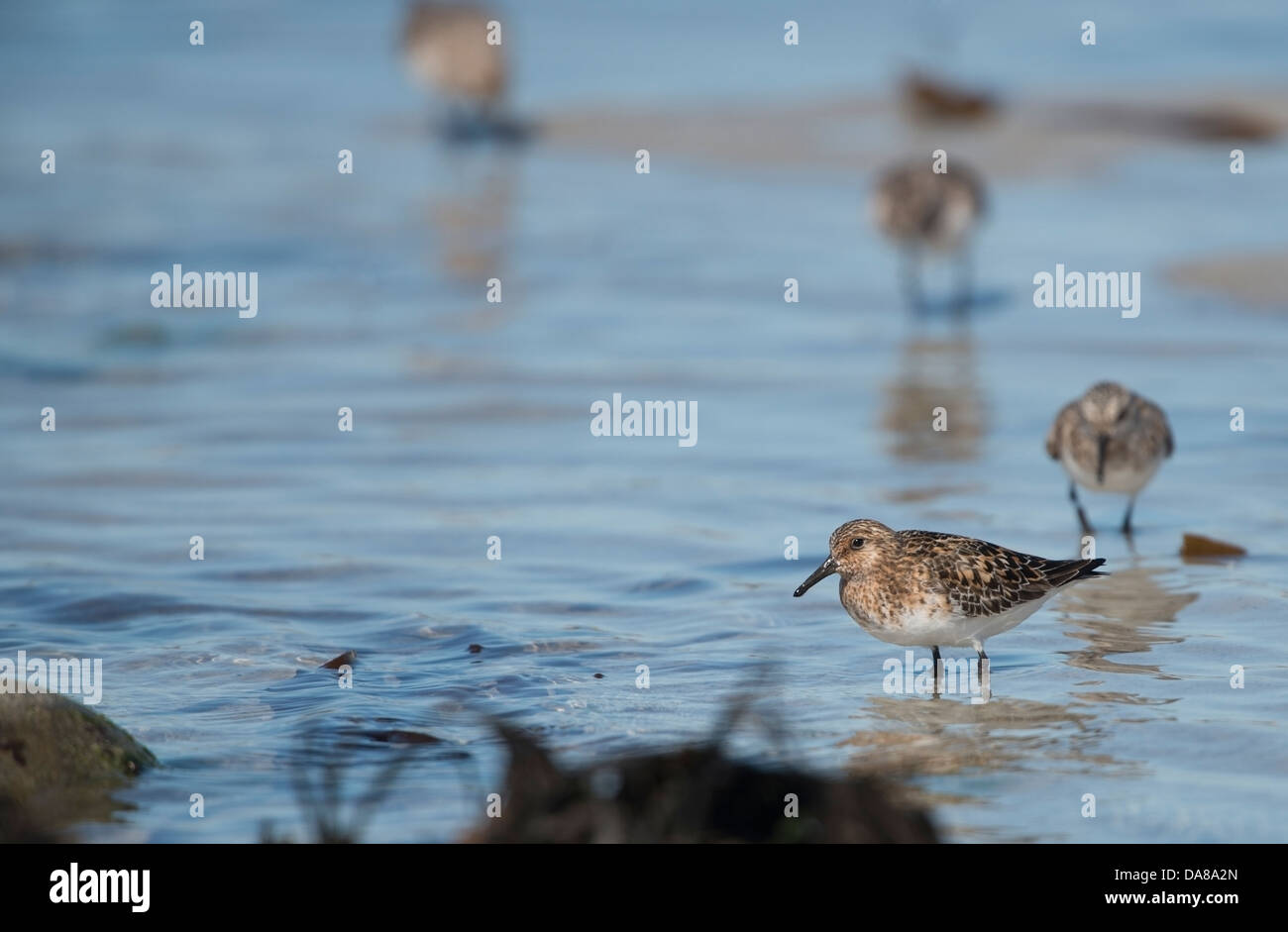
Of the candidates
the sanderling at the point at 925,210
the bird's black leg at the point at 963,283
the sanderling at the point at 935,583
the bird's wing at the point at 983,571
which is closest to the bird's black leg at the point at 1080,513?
the bird's wing at the point at 983,571

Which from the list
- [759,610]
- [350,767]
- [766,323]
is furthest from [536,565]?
[766,323]

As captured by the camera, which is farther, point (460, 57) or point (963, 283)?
point (460, 57)

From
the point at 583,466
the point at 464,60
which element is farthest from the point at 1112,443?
the point at 464,60

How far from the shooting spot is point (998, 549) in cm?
739

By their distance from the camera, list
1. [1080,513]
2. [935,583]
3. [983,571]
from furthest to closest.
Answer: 1. [1080,513]
2. [983,571]
3. [935,583]

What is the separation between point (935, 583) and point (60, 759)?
3.28 m

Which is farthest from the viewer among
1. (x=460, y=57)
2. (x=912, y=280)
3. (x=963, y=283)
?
(x=460, y=57)

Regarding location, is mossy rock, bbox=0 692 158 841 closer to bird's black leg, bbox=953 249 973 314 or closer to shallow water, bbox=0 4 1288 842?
shallow water, bbox=0 4 1288 842

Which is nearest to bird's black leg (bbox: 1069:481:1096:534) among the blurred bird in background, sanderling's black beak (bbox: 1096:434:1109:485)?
sanderling's black beak (bbox: 1096:434:1109:485)

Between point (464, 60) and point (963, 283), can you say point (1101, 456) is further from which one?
point (464, 60)

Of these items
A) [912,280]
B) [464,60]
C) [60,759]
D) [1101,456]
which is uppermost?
[464,60]

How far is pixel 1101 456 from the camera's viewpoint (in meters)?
9.14

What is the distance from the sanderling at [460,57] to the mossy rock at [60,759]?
16.9 metres
